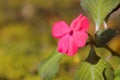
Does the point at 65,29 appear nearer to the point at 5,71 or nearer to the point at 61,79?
the point at 61,79

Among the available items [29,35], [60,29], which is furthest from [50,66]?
[29,35]

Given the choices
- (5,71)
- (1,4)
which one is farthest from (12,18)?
(5,71)

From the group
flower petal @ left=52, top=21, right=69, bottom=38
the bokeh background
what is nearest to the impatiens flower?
flower petal @ left=52, top=21, right=69, bottom=38

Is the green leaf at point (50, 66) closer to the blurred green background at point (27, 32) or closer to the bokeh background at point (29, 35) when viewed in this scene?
the bokeh background at point (29, 35)

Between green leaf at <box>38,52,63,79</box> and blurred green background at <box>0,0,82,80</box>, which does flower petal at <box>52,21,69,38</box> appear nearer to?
green leaf at <box>38,52,63,79</box>

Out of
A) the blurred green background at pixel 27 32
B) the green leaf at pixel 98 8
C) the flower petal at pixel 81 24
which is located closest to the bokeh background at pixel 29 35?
the blurred green background at pixel 27 32

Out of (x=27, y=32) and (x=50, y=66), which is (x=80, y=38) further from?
(x=27, y=32)
